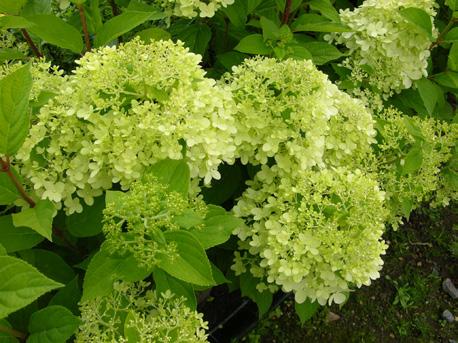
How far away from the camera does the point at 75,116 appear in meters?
1.32

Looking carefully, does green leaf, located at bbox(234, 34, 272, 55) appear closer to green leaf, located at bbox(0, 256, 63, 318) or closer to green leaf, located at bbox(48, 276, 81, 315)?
green leaf, located at bbox(48, 276, 81, 315)

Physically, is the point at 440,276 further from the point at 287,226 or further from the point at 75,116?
the point at 75,116

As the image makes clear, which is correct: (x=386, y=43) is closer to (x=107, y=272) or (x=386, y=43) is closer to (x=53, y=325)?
(x=107, y=272)

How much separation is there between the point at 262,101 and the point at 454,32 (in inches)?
42.4

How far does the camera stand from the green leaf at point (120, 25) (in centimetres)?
151

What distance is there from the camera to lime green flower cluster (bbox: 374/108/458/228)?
180 cm

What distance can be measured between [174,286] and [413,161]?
0.90m

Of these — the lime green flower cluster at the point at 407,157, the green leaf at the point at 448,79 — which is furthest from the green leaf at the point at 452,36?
the lime green flower cluster at the point at 407,157

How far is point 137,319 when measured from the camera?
1209 mm

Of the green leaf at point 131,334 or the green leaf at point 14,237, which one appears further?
the green leaf at point 14,237

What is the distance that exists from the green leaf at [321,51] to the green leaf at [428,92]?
417mm

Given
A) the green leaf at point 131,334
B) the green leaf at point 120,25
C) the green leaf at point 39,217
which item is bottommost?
the green leaf at point 131,334

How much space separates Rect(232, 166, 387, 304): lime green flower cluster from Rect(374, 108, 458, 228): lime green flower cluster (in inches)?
11.8

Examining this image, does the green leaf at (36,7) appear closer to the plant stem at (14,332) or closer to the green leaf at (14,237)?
the green leaf at (14,237)
